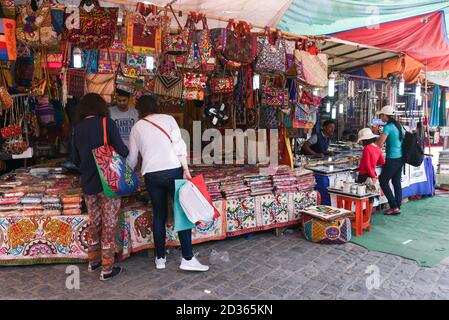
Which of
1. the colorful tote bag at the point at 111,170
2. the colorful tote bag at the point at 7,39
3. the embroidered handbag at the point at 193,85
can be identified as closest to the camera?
the colorful tote bag at the point at 111,170

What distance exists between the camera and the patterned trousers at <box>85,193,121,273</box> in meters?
3.02

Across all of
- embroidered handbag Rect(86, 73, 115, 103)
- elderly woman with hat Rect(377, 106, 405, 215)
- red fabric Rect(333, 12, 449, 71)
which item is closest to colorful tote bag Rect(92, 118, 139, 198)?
embroidered handbag Rect(86, 73, 115, 103)

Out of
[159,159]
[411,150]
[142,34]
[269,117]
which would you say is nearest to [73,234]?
[159,159]

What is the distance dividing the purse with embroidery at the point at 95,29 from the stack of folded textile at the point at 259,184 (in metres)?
2.13

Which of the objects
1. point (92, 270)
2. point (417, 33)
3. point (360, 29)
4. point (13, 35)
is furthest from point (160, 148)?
point (417, 33)

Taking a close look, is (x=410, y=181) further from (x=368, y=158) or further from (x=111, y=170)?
(x=111, y=170)

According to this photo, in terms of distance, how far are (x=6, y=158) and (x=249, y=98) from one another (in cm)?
314

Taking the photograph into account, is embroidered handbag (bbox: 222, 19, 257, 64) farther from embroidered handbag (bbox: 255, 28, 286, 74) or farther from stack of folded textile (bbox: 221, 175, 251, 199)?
stack of folded textile (bbox: 221, 175, 251, 199)

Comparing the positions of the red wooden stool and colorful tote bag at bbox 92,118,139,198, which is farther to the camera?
the red wooden stool

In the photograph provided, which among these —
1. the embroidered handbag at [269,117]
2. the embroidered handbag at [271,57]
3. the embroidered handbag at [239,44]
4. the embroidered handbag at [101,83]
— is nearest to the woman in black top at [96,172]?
the embroidered handbag at [101,83]

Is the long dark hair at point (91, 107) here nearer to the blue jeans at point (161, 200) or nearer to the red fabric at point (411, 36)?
the blue jeans at point (161, 200)

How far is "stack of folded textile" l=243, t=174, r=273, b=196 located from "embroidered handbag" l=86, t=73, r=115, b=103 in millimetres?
1817

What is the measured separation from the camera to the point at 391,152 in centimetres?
533

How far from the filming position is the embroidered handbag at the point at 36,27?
9.93 ft
